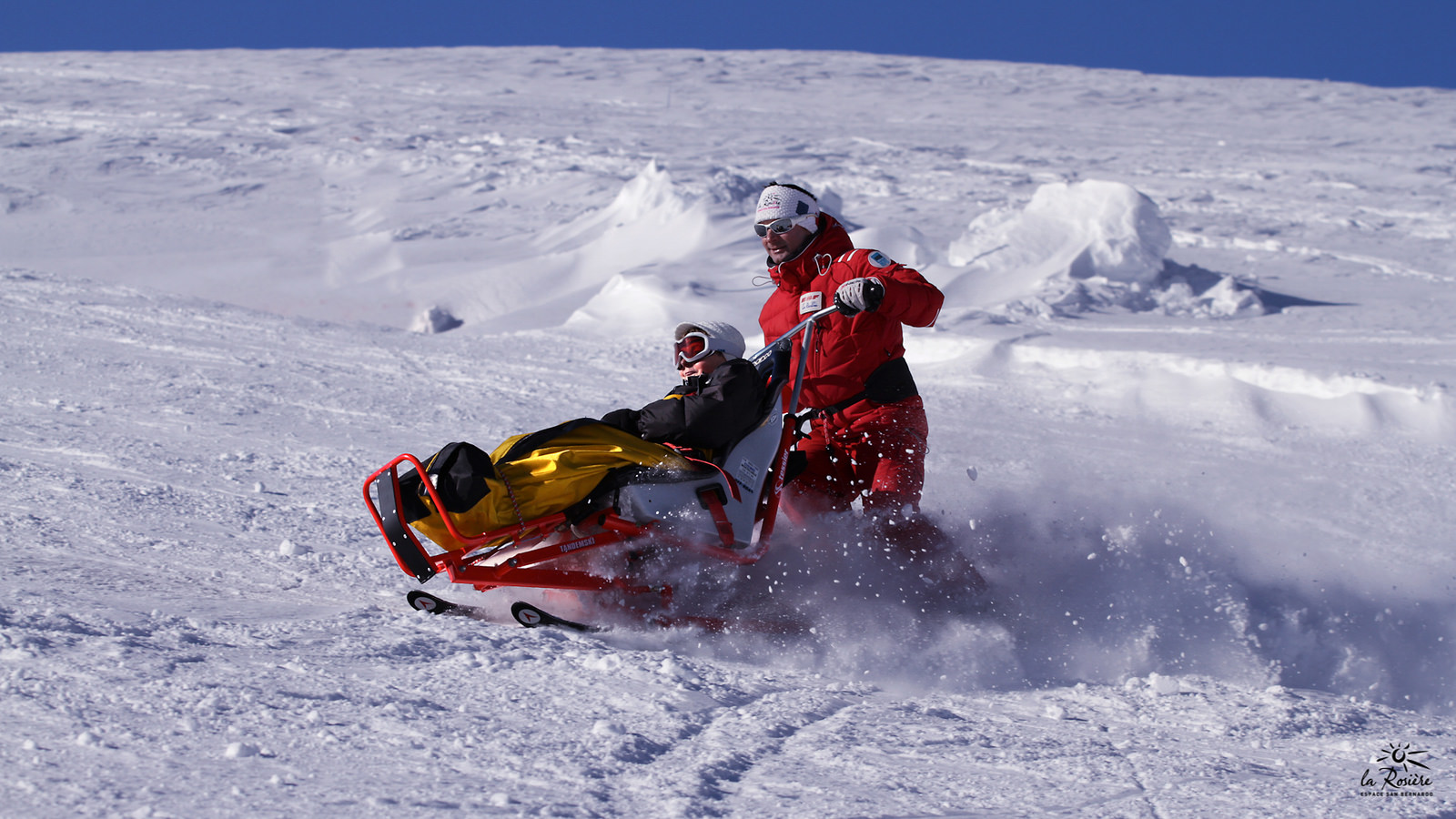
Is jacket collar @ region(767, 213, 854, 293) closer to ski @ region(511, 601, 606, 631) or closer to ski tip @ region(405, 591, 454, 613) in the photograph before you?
ski @ region(511, 601, 606, 631)

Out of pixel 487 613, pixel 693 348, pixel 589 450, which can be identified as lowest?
pixel 487 613

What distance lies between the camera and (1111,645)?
3900 millimetres

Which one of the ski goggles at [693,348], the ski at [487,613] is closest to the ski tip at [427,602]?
the ski at [487,613]

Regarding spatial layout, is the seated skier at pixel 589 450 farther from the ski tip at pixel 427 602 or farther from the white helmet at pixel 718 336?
the ski tip at pixel 427 602

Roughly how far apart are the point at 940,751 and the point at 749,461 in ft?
4.54

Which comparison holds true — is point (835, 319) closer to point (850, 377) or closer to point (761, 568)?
point (850, 377)

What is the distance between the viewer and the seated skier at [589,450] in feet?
11.0

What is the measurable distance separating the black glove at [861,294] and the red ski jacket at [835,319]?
0.25 m

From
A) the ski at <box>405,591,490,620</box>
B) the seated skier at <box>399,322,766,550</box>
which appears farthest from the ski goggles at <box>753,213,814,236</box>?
the ski at <box>405,591,490,620</box>

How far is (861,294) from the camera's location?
12.1 ft

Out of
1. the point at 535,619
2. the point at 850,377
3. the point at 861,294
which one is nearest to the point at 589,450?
the point at 535,619

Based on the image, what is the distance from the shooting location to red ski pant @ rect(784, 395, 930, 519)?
411 centimetres

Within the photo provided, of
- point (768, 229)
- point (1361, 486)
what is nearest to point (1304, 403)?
point (1361, 486)

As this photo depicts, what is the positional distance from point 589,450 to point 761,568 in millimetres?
858
